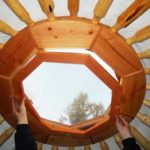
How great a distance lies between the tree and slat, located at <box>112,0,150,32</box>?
6.89 feet

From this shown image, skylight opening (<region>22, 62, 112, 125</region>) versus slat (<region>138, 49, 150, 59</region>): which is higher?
slat (<region>138, 49, 150, 59</region>)

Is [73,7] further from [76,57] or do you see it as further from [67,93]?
[67,93]

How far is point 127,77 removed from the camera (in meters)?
3.59

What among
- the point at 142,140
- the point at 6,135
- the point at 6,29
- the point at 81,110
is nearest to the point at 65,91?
the point at 81,110

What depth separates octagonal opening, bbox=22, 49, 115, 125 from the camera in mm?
5109

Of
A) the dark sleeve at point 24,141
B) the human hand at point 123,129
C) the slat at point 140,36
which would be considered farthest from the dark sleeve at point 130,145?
the slat at point 140,36

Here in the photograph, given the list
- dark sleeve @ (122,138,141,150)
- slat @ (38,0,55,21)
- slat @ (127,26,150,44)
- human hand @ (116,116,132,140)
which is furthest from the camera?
slat @ (127,26,150,44)

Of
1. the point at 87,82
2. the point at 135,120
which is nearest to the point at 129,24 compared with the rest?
the point at 135,120

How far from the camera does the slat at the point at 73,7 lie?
3078mm

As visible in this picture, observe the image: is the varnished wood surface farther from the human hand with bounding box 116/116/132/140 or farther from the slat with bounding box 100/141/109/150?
the slat with bounding box 100/141/109/150

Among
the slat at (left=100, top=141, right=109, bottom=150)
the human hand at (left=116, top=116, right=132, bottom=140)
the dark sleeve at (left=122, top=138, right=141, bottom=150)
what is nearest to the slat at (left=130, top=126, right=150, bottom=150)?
the slat at (left=100, top=141, right=109, bottom=150)

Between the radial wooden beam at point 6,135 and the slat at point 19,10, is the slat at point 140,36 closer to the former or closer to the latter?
the slat at point 19,10

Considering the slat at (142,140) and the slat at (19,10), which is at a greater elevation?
the slat at (19,10)

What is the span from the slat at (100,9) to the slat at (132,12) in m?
0.18
